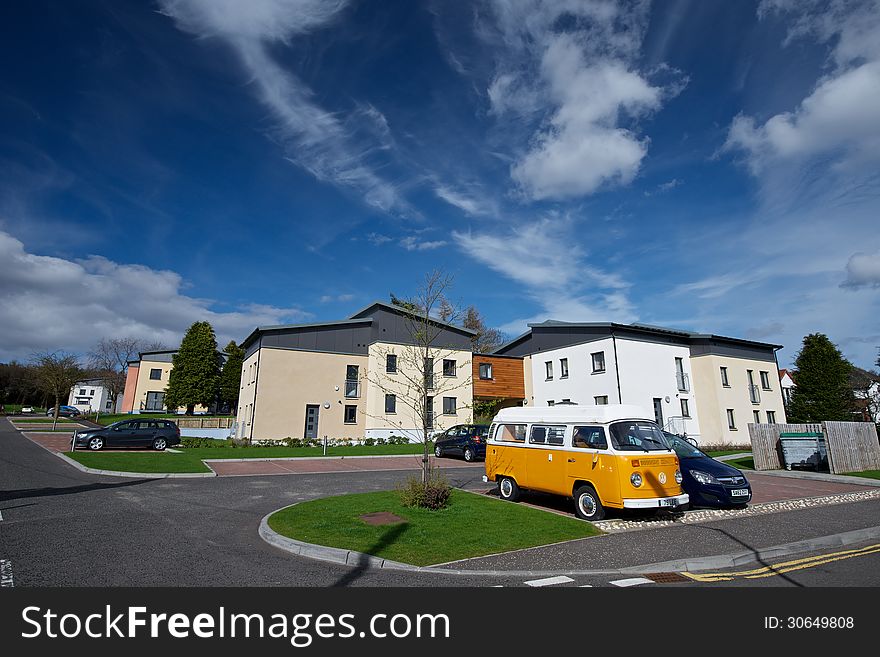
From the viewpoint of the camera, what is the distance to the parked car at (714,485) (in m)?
11.3

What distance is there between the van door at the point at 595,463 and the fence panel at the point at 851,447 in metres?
13.4

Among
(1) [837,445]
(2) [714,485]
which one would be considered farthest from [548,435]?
(1) [837,445]

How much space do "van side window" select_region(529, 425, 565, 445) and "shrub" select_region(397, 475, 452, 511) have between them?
7.80ft

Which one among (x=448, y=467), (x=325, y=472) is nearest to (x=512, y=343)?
(x=448, y=467)

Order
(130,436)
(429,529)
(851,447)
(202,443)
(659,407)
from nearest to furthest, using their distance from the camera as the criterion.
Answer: (429,529)
(851,447)
(130,436)
(202,443)
(659,407)

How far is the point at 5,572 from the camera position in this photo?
6031mm

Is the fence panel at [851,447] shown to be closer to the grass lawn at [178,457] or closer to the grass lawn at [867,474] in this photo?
the grass lawn at [867,474]

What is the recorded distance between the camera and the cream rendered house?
3123 cm

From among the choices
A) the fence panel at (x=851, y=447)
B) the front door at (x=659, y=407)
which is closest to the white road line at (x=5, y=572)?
the fence panel at (x=851, y=447)

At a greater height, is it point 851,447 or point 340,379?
point 340,379

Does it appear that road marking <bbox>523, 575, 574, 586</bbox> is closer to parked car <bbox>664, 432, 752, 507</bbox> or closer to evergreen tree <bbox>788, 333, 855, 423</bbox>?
parked car <bbox>664, 432, 752, 507</bbox>

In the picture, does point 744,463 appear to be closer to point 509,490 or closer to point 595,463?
point 509,490

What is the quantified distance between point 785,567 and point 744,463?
1850cm
